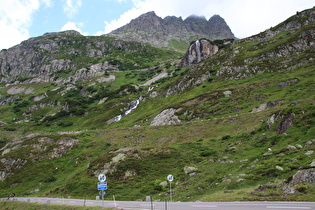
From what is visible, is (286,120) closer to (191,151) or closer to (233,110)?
(191,151)

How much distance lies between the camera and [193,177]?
3681cm

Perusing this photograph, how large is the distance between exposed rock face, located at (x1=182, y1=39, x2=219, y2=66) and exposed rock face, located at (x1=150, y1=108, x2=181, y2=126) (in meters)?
101

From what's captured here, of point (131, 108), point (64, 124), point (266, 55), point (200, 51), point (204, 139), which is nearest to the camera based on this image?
point (204, 139)

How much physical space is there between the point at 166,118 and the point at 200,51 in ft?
373

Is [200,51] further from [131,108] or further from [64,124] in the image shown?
[64,124]

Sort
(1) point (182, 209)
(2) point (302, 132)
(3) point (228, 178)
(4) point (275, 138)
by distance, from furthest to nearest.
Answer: (4) point (275, 138) < (2) point (302, 132) < (3) point (228, 178) < (1) point (182, 209)

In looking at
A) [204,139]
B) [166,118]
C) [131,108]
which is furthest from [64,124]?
[204,139]

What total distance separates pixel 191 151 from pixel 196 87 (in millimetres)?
76599

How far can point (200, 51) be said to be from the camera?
18912 centimetres

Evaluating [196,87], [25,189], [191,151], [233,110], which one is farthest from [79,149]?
[196,87]

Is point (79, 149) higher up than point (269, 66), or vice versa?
point (269, 66)

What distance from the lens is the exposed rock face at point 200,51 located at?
185m

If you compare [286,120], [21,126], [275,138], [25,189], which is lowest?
[25,189]

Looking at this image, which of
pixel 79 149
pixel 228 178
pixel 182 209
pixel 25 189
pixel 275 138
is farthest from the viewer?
pixel 79 149
